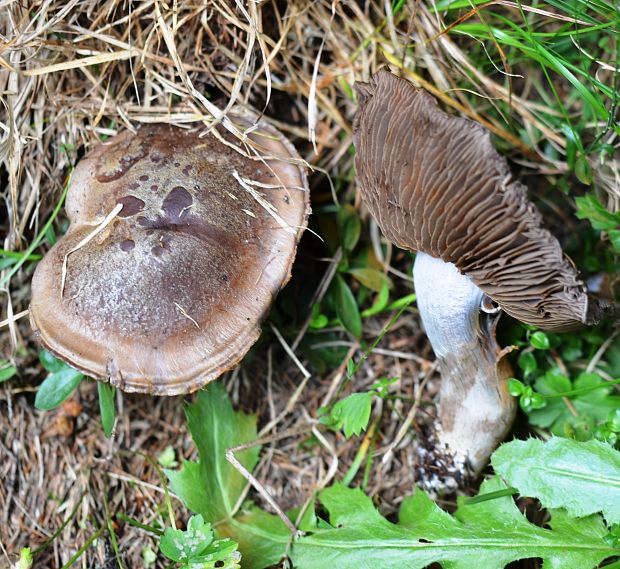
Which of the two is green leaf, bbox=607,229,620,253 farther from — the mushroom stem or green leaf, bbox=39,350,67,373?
green leaf, bbox=39,350,67,373

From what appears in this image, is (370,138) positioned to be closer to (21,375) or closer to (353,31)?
(353,31)

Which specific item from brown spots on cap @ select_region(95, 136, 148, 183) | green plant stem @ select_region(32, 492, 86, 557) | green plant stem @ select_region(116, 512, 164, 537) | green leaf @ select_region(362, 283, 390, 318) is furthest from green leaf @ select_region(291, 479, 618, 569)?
brown spots on cap @ select_region(95, 136, 148, 183)

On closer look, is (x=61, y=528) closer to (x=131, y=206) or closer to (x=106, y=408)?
(x=106, y=408)

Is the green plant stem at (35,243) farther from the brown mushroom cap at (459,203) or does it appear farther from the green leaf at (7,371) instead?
the brown mushroom cap at (459,203)

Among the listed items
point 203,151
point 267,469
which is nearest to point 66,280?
point 203,151

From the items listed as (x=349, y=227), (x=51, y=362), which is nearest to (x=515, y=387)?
(x=349, y=227)

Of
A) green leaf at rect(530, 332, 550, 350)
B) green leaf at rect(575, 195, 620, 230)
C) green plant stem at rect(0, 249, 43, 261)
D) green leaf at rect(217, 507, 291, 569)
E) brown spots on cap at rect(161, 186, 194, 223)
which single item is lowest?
green leaf at rect(217, 507, 291, 569)

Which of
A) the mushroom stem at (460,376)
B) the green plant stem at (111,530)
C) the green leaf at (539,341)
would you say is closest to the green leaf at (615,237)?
the green leaf at (539,341)

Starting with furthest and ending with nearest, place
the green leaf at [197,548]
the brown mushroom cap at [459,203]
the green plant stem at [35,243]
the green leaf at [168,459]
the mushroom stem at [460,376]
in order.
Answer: the green leaf at [168,459]
the green plant stem at [35,243]
the mushroom stem at [460,376]
the green leaf at [197,548]
the brown mushroom cap at [459,203]
